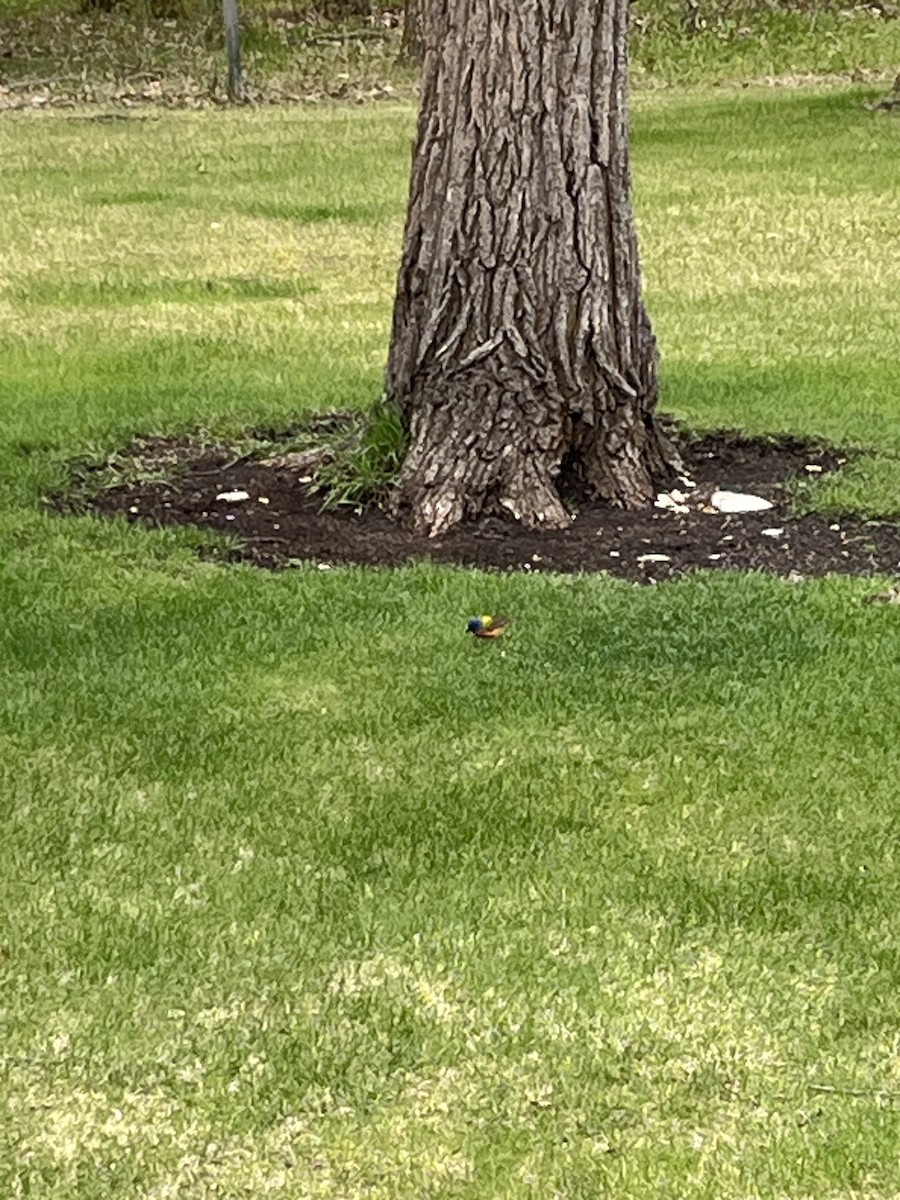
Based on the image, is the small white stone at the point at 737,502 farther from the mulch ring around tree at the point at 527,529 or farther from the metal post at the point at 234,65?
the metal post at the point at 234,65

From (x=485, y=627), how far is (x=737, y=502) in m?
1.68

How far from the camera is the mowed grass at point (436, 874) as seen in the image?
120 inches

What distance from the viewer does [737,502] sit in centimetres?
664

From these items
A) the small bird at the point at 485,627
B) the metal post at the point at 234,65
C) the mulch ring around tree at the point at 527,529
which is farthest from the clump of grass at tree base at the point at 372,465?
the metal post at the point at 234,65

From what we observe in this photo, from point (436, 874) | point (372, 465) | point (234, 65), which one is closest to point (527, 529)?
point (372, 465)

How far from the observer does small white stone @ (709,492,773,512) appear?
660 cm

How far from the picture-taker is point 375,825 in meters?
4.09

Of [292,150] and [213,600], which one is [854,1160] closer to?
[213,600]

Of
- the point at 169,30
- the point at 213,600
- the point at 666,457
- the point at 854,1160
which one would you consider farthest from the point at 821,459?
the point at 169,30

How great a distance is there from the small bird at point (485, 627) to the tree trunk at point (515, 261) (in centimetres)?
108

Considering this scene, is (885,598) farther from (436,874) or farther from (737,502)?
(436,874)

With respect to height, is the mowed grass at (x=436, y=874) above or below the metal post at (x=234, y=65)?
below

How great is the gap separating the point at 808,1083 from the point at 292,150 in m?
15.2

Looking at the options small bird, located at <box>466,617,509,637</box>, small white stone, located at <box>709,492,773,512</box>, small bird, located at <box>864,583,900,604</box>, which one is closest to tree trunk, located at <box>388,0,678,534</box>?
small white stone, located at <box>709,492,773,512</box>
